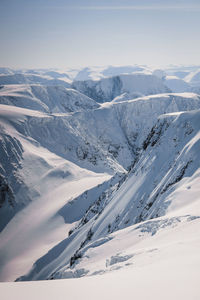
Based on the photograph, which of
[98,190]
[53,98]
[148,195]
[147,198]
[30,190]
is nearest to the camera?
[147,198]

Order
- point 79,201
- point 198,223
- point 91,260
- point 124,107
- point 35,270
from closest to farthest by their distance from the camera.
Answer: point 198,223, point 91,260, point 35,270, point 79,201, point 124,107

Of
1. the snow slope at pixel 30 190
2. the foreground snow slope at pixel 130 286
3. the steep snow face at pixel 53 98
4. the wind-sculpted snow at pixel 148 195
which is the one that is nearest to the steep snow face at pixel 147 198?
the wind-sculpted snow at pixel 148 195

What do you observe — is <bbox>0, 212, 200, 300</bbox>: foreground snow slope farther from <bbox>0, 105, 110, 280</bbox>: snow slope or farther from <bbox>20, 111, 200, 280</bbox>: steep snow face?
<bbox>0, 105, 110, 280</bbox>: snow slope

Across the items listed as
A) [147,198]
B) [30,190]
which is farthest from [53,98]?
[147,198]

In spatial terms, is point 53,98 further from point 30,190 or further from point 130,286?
point 130,286

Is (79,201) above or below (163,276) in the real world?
below

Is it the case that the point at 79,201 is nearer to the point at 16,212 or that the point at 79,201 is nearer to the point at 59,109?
the point at 16,212

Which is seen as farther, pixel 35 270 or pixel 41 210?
pixel 41 210

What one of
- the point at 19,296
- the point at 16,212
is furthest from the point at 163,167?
the point at 16,212

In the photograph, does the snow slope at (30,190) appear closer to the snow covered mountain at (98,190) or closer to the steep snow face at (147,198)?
the snow covered mountain at (98,190)
